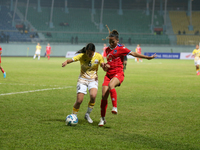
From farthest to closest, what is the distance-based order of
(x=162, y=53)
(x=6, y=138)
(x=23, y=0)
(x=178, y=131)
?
1. (x=23, y=0)
2. (x=162, y=53)
3. (x=178, y=131)
4. (x=6, y=138)

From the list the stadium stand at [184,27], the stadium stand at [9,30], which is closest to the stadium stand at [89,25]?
the stadium stand at [184,27]

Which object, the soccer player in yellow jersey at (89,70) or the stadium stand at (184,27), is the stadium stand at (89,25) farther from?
the soccer player in yellow jersey at (89,70)

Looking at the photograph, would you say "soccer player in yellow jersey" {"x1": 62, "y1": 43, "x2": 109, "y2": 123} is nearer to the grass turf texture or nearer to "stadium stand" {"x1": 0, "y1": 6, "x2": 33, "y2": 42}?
the grass turf texture

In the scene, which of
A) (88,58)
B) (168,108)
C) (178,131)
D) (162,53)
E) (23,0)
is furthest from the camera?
(23,0)

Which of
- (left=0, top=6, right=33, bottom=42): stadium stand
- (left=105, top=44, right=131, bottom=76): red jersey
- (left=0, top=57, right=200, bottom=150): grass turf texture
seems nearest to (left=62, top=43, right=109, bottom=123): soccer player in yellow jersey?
(left=105, top=44, right=131, bottom=76): red jersey

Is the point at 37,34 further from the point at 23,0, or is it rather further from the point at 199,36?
the point at 199,36

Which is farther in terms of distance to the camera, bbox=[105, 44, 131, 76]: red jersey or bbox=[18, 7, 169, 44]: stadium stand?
bbox=[18, 7, 169, 44]: stadium stand

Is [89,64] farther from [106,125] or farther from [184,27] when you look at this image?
[184,27]

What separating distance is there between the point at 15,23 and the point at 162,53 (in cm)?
2639

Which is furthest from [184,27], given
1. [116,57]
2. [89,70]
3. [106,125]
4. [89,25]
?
[106,125]

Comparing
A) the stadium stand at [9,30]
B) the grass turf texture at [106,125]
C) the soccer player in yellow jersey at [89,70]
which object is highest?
the stadium stand at [9,30]

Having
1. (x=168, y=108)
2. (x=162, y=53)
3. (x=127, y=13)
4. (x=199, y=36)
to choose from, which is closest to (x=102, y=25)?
(x=127, y=13)

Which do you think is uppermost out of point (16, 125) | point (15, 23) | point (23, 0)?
point (23, 0)

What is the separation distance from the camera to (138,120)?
704 centimetres
